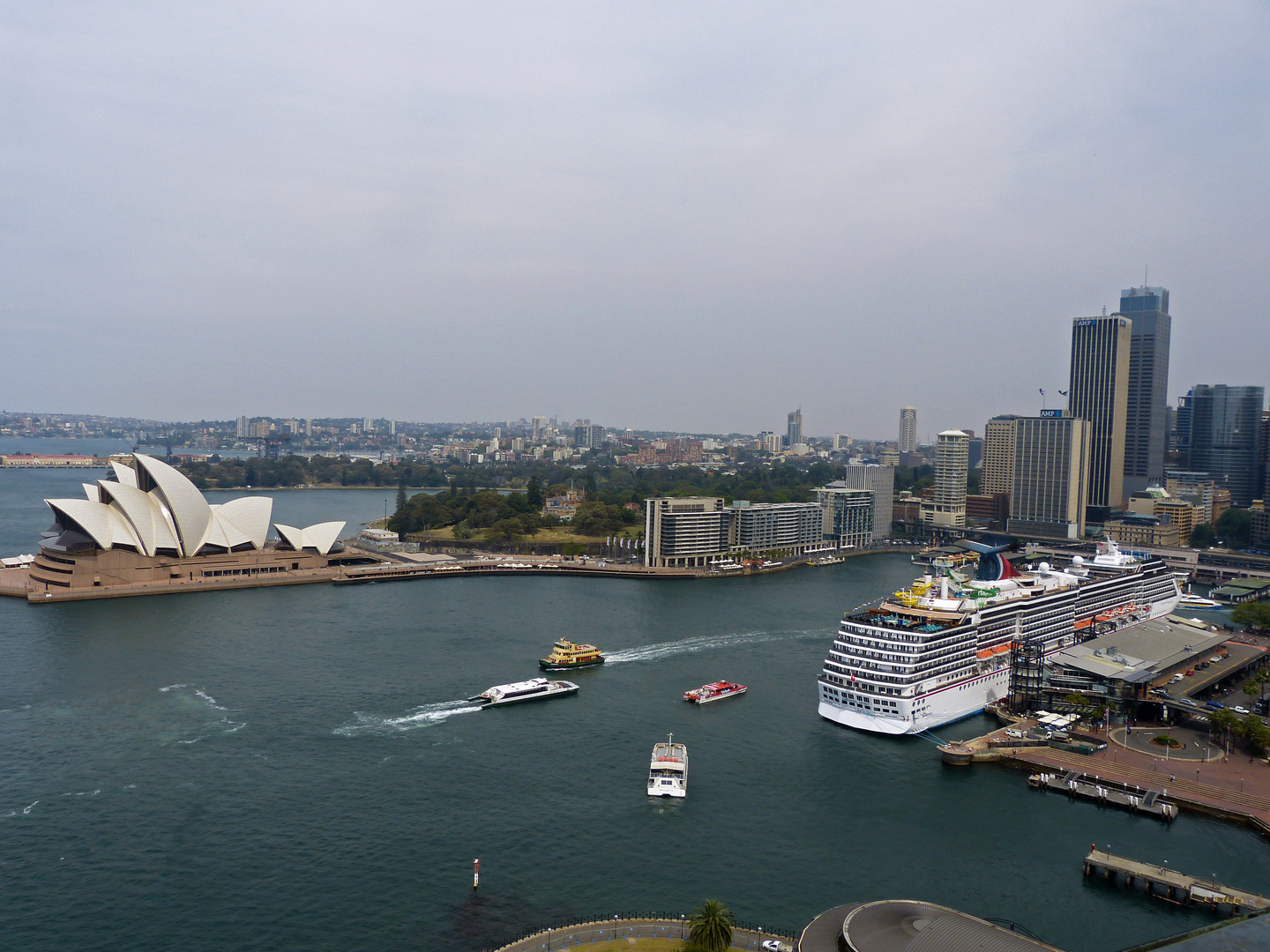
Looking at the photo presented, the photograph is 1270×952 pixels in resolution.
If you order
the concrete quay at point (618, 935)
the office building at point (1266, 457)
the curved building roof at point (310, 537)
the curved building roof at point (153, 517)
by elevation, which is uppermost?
the office building at point (1266, 457)

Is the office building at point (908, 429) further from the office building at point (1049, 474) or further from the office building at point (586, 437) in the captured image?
the office building at point (1049, 474)

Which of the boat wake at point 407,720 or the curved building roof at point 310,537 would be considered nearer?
the boat wake at point 407,720

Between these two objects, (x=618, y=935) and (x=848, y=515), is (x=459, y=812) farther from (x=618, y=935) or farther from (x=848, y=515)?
(x=848, y=515)

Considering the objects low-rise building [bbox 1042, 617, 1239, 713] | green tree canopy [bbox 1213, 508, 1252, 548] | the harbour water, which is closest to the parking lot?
low-rise building [bbox 1042, 617, 1239, 713]

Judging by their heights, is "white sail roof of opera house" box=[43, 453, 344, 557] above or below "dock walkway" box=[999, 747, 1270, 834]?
above

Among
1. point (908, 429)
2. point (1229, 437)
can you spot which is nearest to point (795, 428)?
point (908, 429)

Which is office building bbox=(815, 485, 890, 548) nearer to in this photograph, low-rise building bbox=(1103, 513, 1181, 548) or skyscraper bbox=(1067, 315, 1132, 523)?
low-rise building bbox=(1103, 513, 1181, 548)

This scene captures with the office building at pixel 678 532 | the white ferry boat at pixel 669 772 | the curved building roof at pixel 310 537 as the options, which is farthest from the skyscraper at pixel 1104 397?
the white ferry boat at pixel 669 772
